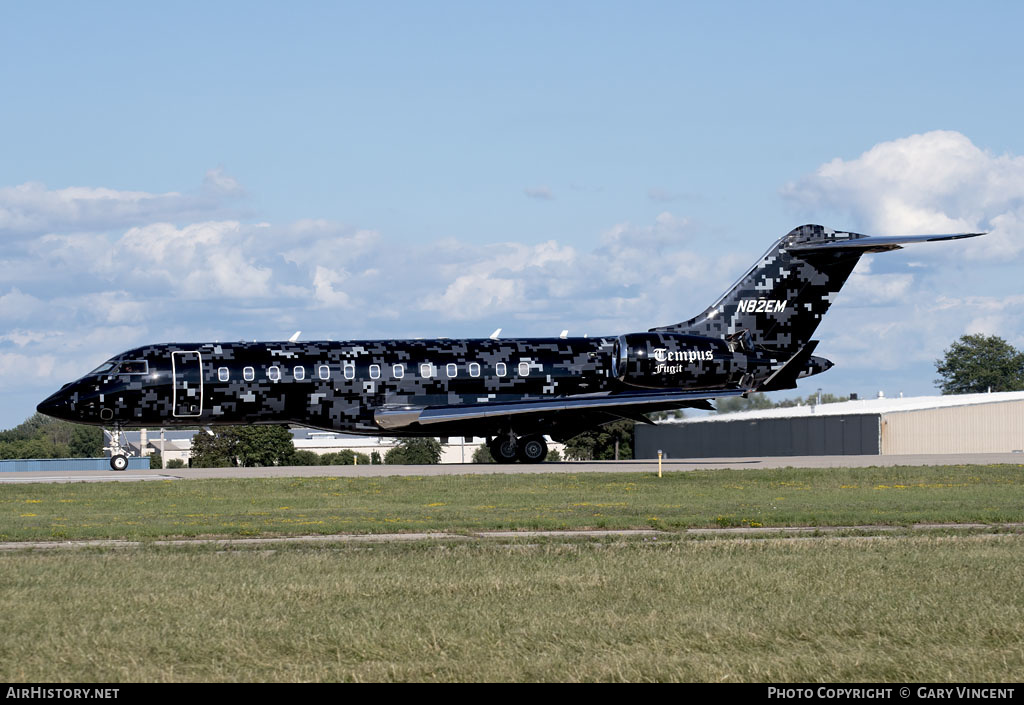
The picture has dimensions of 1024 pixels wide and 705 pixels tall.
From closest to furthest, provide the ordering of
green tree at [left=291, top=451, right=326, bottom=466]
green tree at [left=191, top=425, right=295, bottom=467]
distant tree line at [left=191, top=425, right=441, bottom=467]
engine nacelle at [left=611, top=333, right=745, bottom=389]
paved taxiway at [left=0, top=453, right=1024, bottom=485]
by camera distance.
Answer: paved taxiway at [left=0, top=453, right=1024, bottom=485], engine nacelle at [left=611, top=333, right=745, bottom=389], distant tree line at [left=191, top=425, right=441, bottom=467], green tree at [left=191, top=425, right=295, bottom=467], green tree at [left=291, top=451, right=326, bottom=466]

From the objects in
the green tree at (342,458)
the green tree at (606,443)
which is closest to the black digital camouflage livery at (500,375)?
the green tree at (606,443)

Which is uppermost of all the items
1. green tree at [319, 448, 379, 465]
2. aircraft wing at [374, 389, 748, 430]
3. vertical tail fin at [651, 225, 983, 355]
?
vertical tail fin at [651, 225, 983, 355]

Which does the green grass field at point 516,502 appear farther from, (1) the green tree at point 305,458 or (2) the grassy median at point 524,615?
(1) the green tree at point 305,458

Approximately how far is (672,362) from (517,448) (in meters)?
6.29

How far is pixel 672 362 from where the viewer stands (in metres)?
44.9

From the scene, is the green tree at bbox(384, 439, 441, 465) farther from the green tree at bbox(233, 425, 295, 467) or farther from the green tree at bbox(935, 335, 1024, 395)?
the green tree at bbox(935, 335, 1024, 395)

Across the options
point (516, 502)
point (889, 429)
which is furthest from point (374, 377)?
point (889, 429)

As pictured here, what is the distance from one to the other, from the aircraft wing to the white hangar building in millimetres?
21696

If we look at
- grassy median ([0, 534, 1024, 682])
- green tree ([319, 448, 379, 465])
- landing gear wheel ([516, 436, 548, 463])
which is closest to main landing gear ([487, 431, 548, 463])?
landing gear wheel ([516, 436, 548, 463])

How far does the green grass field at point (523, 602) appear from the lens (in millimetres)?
10492

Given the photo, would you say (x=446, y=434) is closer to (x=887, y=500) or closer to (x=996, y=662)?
(x=887, y=500)

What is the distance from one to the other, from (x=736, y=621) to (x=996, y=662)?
8.11 ft

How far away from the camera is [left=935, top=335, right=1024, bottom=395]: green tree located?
14812 centimetres

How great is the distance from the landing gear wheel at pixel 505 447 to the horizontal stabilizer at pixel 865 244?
41.2ft
